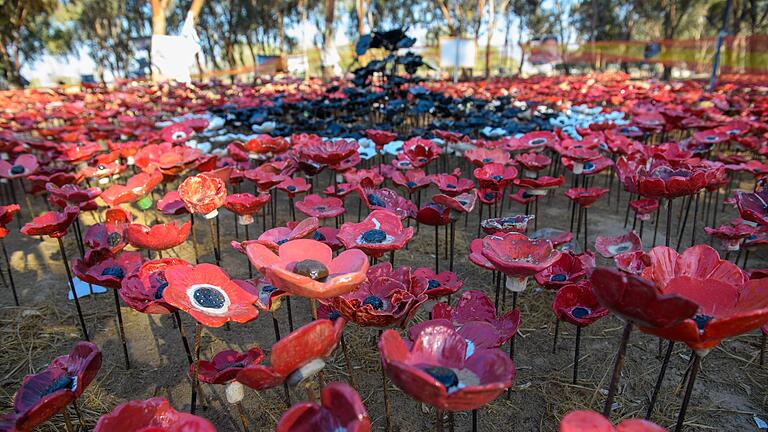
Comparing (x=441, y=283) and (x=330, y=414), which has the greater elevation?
(x=330, y=414)

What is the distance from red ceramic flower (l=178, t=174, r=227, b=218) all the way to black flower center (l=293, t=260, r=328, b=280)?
1124mm

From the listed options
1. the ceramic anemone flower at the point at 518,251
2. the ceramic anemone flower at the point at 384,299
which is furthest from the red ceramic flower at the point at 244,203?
the ceramic anemone flower at the point at 518,251

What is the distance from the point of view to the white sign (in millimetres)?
15602

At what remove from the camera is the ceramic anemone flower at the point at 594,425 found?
43.2 inches

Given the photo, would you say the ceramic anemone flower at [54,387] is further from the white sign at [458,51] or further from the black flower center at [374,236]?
the white sign at [458,51]


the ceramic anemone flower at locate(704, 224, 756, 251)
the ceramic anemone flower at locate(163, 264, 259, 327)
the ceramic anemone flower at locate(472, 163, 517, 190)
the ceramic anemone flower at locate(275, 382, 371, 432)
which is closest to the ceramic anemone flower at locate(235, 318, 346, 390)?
the ceramic anemone flower at locate(275, 382, 371, 432)

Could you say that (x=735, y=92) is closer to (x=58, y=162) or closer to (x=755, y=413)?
(x=755, y=413)

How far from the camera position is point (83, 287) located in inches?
138

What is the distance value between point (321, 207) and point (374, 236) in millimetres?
1007

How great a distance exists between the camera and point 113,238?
2465 millimetres

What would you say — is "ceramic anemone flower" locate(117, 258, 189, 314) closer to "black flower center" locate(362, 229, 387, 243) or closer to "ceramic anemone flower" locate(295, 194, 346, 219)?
"black flower center" locate(362, 229, 387, 243)

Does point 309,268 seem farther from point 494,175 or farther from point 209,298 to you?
point 494,175

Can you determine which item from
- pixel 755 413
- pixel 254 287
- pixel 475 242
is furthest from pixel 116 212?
pixel 755 413

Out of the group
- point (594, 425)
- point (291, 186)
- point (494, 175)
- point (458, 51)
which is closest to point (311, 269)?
point (594, 425)
